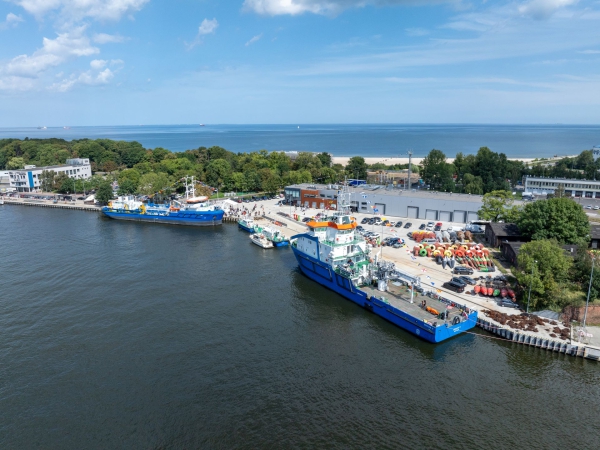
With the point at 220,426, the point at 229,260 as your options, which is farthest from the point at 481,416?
the point at 229,260

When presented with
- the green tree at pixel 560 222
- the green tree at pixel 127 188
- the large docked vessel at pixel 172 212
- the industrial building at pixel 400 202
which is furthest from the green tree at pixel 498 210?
the green tree at pixel 127 188

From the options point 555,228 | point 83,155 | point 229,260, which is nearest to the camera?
point 555,228

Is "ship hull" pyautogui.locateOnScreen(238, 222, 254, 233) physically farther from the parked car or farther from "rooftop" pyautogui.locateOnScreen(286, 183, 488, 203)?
the parked car

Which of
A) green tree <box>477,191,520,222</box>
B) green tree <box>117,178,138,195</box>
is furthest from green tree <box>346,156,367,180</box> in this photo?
green tree <box>117,178,138,195</box>

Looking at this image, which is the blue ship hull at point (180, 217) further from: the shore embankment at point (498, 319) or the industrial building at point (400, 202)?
the shore embankment at point (498, 319)

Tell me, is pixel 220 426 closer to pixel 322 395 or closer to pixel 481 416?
pixel 322 395
